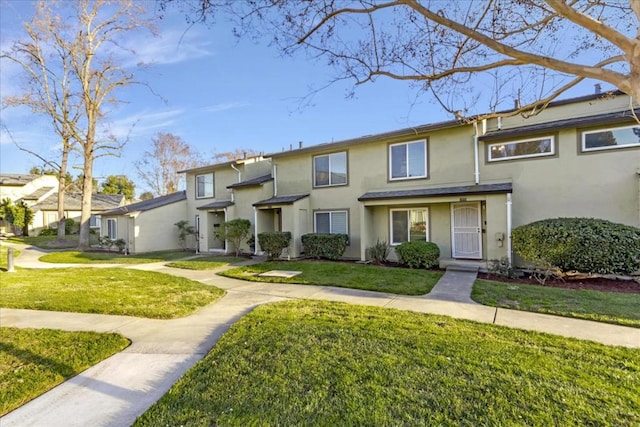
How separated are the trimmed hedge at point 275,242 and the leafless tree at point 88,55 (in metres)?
13.9

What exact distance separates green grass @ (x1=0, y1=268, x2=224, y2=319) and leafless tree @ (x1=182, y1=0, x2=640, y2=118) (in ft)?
17.9

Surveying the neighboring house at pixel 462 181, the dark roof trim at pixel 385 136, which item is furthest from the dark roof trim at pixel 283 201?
the dark roof trim at pixel 385 136

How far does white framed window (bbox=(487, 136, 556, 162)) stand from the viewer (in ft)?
32.7

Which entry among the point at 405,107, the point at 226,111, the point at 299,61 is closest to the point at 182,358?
the point at 299,61

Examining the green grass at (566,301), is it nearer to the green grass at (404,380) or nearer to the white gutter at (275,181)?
the green grass at (404,380)

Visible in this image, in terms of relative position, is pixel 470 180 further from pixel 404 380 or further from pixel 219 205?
pixel 219 205

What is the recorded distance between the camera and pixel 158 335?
491cm

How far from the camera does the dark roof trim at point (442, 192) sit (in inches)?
397

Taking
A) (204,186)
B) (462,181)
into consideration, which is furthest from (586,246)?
(204,186)

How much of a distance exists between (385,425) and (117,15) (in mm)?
24553

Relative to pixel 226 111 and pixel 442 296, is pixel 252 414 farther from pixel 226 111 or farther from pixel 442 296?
pixel 226 111

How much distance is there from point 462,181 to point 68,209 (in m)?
37.2

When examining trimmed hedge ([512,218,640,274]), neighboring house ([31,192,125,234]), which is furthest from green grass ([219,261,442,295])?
neighboring house ([31,192,125,234])

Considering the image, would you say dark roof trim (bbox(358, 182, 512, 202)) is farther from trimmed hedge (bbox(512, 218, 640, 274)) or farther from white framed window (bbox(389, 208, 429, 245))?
trimmed hedge (bbox(512, 218, 640, 274))
